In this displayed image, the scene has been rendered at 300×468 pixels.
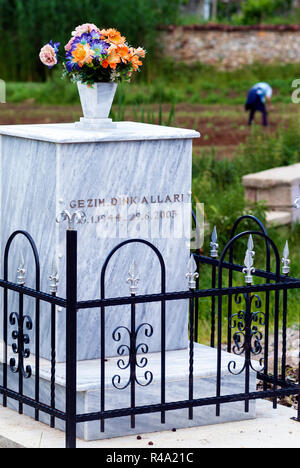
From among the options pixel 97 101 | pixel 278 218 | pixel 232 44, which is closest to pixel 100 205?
pixel 97 101

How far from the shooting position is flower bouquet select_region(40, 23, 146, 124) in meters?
4.71

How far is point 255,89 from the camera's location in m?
15.5

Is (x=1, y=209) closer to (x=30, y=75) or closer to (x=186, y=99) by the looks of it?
(x=186, y=99)

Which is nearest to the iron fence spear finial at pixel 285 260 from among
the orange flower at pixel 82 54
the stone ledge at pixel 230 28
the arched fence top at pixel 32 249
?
the arched fence top at pixel 32 249

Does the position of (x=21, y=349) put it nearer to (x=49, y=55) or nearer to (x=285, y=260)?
(x=285, y=260)

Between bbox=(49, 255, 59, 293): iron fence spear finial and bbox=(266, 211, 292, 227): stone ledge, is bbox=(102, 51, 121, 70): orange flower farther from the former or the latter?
bbox=(266, 211, 292, 227): stone ledge

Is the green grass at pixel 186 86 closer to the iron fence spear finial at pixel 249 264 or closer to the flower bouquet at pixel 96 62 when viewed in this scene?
the flower bouquet at pixel 96 62

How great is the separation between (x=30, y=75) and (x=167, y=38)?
383 centimetres

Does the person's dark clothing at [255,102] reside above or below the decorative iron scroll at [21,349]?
above

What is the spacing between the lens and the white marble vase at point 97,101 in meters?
4.84

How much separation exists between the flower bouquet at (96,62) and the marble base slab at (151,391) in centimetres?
126

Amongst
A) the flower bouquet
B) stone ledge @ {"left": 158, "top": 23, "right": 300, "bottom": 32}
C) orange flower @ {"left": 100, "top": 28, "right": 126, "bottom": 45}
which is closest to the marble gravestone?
the flower bouquet

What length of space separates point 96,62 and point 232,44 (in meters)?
20.7
